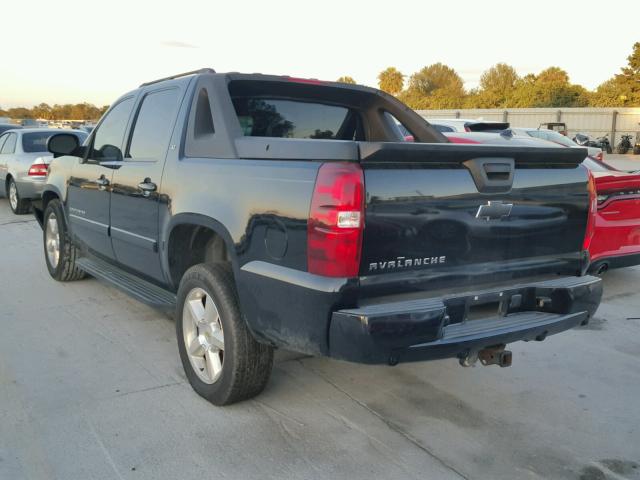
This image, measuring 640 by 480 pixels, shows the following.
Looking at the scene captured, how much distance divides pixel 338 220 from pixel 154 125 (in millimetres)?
2339

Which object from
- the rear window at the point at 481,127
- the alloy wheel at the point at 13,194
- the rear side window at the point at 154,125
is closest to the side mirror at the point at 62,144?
the rear side window at the point at 154,125

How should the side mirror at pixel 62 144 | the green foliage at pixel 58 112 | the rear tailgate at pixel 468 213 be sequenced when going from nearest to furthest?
the rear tailgate at pixel 468 213 → the side mirror at pixel 62 144 → the green foliage at pixel 58 112

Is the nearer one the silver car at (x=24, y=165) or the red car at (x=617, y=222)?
the red car at (x=617, y=222)

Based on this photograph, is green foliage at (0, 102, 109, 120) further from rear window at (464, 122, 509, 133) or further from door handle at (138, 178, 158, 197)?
door handle at (138, 178, 158, 197)

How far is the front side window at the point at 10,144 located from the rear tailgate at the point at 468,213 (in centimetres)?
1129

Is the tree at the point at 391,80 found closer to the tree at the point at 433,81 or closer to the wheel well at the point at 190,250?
the tree at the point at 433,81

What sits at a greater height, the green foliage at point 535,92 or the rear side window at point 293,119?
the green foliage at point 535,92

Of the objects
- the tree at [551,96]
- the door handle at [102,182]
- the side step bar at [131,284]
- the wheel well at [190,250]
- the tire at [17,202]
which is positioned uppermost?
the tree at [551,96]

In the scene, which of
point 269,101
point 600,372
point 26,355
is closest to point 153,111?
point 269,101

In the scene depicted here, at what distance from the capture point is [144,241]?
4.42 meters

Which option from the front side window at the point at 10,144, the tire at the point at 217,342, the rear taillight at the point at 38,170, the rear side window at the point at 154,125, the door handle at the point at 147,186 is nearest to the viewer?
the tire at the point at 217,342

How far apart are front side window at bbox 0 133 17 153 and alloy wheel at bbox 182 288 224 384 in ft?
32.8

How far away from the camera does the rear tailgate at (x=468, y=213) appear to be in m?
2.89

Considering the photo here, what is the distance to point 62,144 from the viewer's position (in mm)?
5453
